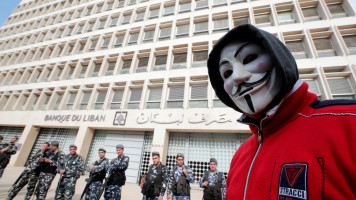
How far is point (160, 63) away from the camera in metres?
12.7

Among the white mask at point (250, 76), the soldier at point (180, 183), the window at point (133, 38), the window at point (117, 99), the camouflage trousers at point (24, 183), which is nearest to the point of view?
the white mask at point (250, 76)

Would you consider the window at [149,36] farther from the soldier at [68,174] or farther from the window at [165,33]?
the soldier at [68,174]

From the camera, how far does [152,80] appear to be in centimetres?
1180

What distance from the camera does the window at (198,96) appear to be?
33.2ft

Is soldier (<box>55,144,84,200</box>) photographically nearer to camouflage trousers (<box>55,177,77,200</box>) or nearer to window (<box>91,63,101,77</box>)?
camouflage trousers (<box>55,177,77,200</box>)

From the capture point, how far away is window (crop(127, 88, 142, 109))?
37.5 ft

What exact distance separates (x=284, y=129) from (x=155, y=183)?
4.41 m

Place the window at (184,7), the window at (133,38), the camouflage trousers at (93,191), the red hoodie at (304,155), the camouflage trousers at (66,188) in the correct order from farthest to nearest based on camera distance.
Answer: the window at (133,38), the window at (184,7), the camouflage trousers at (66,188), the camouflage trousers at (93,191), the red hoodie at (304,155)

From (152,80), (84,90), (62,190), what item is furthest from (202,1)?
(62,190)

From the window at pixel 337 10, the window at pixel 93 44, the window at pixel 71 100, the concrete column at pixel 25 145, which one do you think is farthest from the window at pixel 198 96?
the concrete column at pixel 25 145

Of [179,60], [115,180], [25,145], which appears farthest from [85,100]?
[115,180]

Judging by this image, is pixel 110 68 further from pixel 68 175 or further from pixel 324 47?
pixel 324 47

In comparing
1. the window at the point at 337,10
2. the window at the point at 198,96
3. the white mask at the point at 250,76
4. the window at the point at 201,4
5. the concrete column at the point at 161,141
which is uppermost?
the window at the point at 201,4

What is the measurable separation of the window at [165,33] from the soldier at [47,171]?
444 inches
